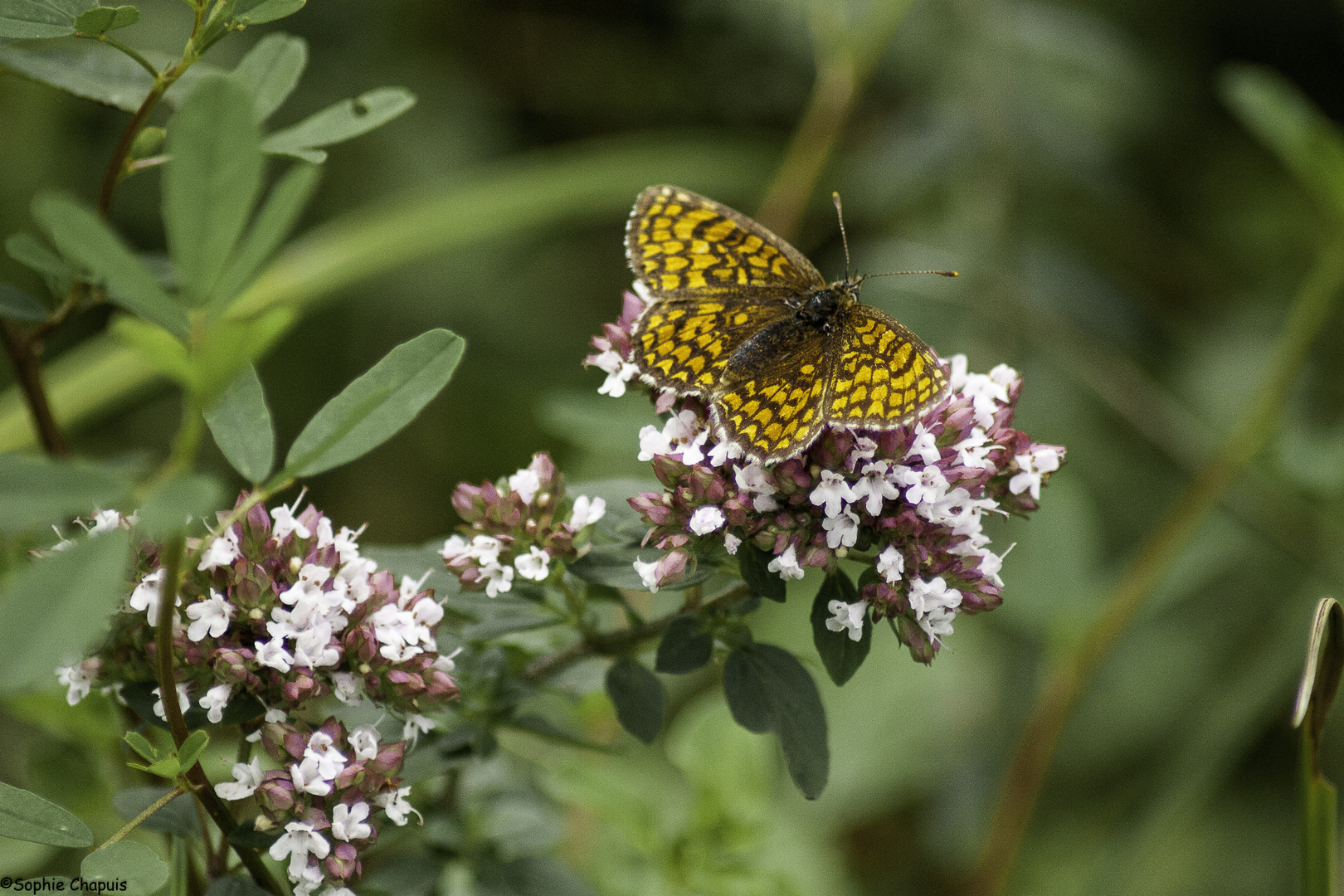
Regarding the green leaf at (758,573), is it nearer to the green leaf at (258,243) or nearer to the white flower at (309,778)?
the white flower at (309,778)

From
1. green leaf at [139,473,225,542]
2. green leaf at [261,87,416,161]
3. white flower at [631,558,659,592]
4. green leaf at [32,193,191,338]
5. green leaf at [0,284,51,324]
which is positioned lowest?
white flower at [631,558,659,592]

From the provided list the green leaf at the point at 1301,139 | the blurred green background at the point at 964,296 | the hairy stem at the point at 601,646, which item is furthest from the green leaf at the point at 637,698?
the green leaf at the point at 1301,139

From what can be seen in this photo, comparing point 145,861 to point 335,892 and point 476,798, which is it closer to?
point 335,892

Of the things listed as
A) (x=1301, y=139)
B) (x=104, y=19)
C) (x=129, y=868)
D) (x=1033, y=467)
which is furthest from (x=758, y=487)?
(x=1301, y=139)

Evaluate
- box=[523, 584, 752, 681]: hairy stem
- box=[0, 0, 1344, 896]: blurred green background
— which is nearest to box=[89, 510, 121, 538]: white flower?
box=[523, 584, 752, 681]: hairy stem

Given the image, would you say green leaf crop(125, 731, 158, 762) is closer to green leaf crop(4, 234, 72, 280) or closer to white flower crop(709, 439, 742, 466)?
green leaf crop(4, 234, 72, 280)

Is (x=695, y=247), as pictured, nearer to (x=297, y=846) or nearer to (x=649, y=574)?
(x=649, y=574)
